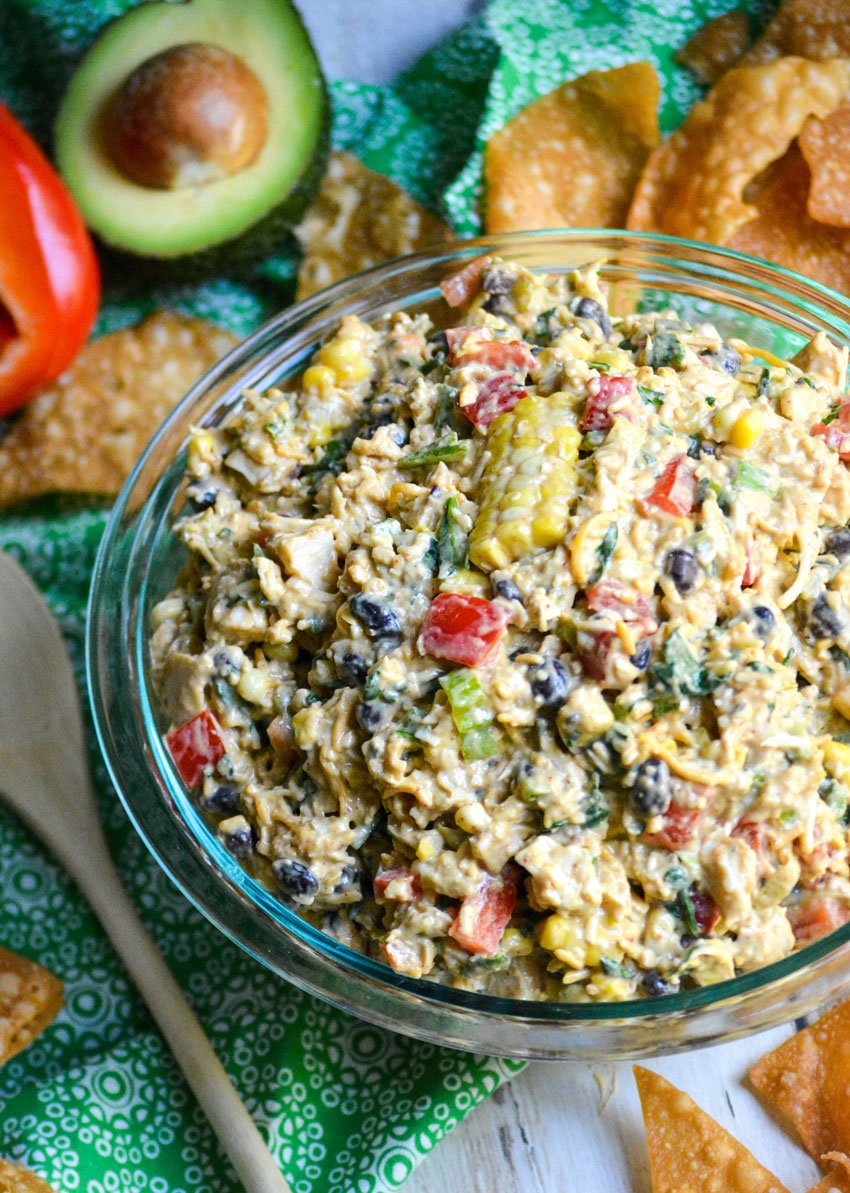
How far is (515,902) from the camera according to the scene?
1538 mm

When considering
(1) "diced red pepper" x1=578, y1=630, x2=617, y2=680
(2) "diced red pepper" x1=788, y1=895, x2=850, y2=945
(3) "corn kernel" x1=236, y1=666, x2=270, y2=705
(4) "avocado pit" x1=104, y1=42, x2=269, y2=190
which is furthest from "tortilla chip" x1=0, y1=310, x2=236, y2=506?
(2) "diced red pepper" x1=788, y1=895, x2=850, y2=945

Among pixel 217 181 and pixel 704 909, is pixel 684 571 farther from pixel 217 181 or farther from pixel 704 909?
pixel 217 181

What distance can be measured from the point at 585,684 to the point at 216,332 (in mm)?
1406

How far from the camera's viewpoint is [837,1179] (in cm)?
196

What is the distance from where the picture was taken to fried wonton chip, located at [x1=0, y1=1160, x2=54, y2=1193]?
201 cm

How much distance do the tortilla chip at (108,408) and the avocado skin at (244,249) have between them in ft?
0.33

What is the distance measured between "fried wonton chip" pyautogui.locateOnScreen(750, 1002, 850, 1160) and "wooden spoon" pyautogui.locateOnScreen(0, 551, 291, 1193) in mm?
962

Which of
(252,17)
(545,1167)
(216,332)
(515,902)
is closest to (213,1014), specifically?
(545,1167)

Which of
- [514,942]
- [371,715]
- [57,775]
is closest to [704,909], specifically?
[514,942]

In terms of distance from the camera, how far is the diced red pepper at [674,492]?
155 cm

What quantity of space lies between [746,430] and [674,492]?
0.43 feet

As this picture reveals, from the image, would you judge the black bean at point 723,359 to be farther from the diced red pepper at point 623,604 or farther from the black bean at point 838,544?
the diced red pepper at point 623,604

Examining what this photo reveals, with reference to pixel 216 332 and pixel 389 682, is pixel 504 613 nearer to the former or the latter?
pixel 389 682

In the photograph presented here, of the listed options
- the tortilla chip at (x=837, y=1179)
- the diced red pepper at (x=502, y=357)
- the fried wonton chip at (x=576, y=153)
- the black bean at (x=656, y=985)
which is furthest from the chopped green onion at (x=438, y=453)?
the tortilla chip at (x=837, y=1179)
